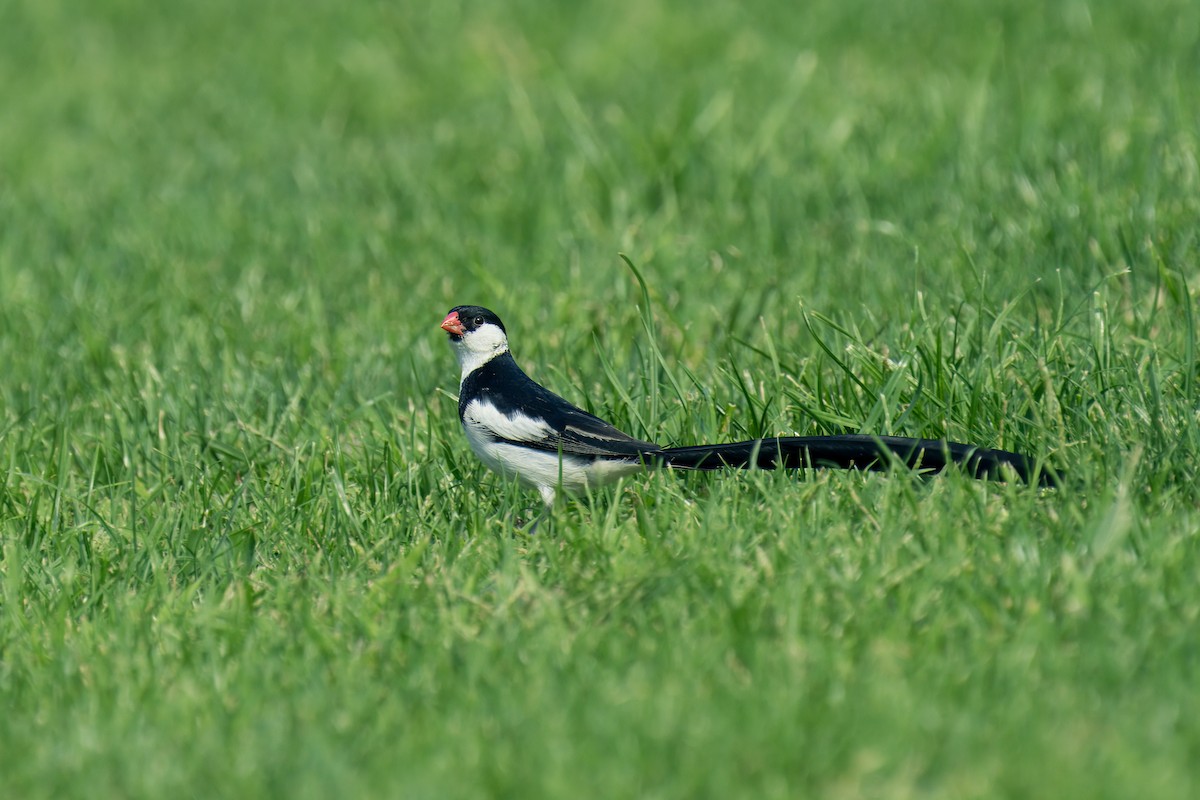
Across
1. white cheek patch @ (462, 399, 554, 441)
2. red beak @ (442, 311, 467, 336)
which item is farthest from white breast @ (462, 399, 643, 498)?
red beak @ (442, 311, 467, 336)

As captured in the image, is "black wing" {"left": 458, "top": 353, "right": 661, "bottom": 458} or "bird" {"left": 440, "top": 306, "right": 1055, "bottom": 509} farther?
"black wing" {"left": 458, "top": 353, "right": 661, "bottom": 458}

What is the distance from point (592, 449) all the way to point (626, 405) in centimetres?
49

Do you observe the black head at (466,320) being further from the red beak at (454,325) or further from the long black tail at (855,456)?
the long black tail at (855,456)

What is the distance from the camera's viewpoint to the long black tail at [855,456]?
141 inches

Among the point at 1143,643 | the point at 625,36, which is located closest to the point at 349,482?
the point at 1143,643

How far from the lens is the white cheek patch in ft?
12.9

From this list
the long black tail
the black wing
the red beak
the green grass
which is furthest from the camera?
the red beak

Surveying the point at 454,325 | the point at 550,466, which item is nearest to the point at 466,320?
the point at 454,325

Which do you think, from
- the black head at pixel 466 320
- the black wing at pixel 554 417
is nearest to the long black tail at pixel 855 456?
the black wing at pixel 554 417

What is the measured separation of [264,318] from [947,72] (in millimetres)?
3988

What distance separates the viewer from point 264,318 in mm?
5742

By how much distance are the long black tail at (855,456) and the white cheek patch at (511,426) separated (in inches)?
13.7

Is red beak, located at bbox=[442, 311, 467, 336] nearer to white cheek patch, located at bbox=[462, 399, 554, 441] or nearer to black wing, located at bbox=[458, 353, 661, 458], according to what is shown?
black wing, located at bbox=[458, 353, 661, 458]

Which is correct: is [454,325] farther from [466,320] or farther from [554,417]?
[554,417]
